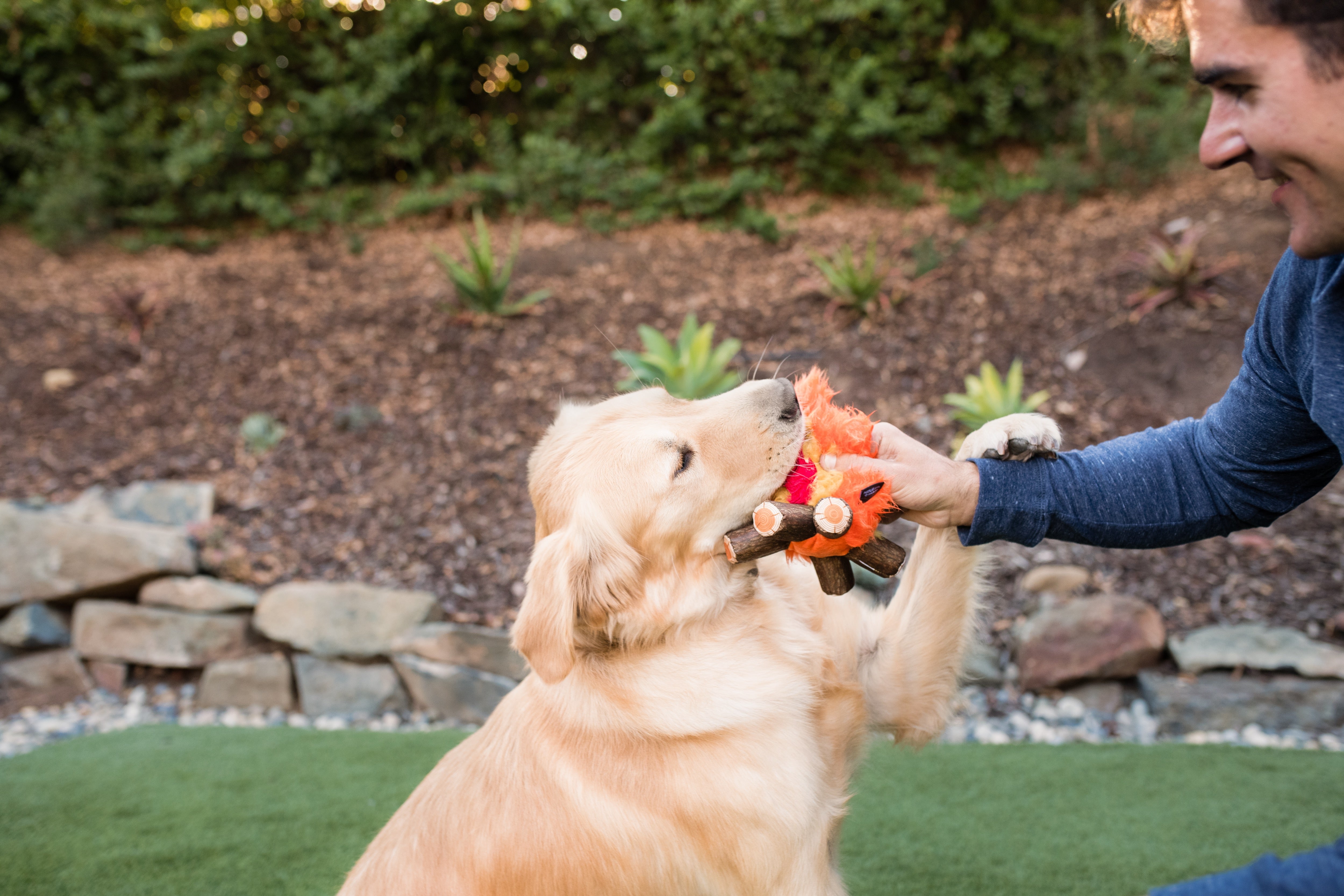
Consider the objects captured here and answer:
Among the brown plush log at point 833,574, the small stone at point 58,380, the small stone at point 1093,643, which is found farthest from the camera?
the small stone at point 58,380

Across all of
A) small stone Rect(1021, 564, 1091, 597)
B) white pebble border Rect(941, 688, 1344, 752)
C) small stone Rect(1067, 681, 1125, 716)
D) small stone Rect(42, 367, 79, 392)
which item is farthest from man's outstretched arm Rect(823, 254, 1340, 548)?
small stone Rect(42, 367, 79, 392)

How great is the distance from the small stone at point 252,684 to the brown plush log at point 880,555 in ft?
12.7

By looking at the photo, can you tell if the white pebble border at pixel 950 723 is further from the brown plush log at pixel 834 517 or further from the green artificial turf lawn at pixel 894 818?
the brown plush log at pixel 834 517

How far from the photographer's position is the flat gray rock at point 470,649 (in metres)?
4.18

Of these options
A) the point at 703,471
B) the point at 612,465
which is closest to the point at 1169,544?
the point at 703,471

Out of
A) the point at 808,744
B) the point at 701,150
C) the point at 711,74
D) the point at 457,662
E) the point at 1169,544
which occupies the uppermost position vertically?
the point at 711,74

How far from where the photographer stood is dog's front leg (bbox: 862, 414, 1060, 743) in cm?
213

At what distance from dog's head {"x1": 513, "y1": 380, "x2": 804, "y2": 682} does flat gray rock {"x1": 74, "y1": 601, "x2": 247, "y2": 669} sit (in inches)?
137

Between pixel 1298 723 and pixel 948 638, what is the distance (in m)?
2.41

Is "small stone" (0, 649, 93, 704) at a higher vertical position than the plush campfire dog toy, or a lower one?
lower

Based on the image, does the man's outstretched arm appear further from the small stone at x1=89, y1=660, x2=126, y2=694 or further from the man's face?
the small stone at x1=89, y1=660, x2=126, y2=694

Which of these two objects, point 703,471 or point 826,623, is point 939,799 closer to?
point 826,623

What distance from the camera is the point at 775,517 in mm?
1808

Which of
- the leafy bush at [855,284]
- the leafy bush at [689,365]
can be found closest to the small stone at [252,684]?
the leafy bush at [689,365]
